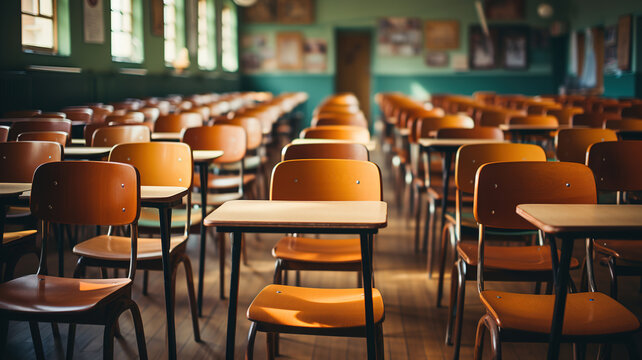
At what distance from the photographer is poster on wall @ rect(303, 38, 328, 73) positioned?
57.6 ft

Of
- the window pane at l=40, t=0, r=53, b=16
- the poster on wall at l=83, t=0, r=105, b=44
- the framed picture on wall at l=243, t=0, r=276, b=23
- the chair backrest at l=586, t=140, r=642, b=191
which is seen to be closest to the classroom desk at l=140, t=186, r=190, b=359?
the chair backrest at l=586, t=140, r=642, b=191

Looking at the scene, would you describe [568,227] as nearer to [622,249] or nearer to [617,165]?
[622,249]

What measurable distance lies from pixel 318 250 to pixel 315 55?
50.5ft

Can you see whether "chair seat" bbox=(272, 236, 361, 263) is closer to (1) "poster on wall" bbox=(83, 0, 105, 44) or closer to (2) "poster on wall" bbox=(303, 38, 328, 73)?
(1) "poster on wall" bbox=(83, 0, 105, 44)

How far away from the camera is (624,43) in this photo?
13.0 m

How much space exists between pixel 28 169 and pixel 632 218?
266 centimetres

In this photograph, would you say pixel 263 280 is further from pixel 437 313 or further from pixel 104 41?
pixel 104 41

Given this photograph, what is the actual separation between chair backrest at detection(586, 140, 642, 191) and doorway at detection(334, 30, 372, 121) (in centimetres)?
1561

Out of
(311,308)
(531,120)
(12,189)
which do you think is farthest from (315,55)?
(311,308)

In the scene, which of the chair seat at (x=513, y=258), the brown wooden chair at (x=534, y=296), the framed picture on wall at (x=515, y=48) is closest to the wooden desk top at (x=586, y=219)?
the brown wooden chair at (x=534, y=296)

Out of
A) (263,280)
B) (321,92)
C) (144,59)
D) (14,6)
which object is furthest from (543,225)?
(321,92)

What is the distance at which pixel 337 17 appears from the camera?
17.5m

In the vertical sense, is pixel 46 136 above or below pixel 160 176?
above

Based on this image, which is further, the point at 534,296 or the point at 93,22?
the point at 93,22
